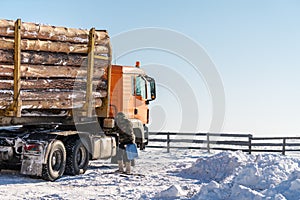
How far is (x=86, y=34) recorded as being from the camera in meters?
10.3

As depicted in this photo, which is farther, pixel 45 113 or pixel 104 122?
pixel 104 122

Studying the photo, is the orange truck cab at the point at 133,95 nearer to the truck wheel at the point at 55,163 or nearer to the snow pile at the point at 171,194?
the truck wheel at the point at 55,163

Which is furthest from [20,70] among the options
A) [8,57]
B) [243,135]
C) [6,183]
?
[243,135]

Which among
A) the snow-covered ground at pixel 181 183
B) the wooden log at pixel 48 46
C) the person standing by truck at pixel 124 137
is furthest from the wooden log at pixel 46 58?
the snow-covered ground at pixel 181 183

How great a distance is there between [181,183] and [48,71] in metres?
4.07

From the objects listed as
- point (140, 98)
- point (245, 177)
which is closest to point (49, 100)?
point (140, 98)

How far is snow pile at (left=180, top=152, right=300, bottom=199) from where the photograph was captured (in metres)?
6.57

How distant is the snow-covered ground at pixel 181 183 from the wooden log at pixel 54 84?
82.8 inches

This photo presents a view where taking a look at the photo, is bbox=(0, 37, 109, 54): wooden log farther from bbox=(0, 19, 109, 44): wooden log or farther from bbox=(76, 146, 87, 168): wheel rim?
bbox=(76, 146, 87, 168): wheel rim

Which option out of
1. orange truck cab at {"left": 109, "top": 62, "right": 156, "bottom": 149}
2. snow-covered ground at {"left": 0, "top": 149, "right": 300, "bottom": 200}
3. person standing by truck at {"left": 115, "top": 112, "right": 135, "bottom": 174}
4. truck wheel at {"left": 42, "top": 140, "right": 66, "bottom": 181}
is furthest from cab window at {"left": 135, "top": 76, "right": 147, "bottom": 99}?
truck wheel at {"left": 42, "top": 140, "right": 66, "bottom": 181}

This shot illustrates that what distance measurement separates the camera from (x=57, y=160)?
10242 millimetres

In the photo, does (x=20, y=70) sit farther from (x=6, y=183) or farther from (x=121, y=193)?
(x=121, y=193)

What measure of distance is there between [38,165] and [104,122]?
2.88 metres

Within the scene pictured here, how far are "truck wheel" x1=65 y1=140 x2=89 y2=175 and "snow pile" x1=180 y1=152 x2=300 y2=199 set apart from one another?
275 centimetres
